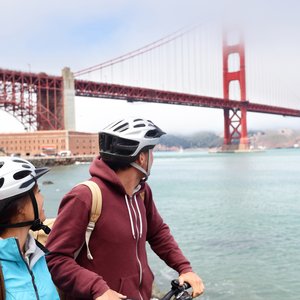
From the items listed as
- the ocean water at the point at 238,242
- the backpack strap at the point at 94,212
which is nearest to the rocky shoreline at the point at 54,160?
the ocean water at the point at 238,242

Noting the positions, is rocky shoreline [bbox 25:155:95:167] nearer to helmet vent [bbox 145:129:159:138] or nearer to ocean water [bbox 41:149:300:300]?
ocean water [bbox 41:149:300:300]

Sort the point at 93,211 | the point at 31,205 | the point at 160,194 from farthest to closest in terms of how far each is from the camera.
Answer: the point at 160,194 → the point at 93,211 → the point at 31,205

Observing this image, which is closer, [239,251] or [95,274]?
[95,274]

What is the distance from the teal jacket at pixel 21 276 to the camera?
136cm

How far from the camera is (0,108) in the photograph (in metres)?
57.8

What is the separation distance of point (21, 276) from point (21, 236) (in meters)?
0.17

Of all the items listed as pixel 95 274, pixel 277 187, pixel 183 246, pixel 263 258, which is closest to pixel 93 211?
pixel 95 274

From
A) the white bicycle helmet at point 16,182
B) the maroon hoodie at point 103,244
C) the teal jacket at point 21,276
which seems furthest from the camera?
the maroon hoodie at point 103,244

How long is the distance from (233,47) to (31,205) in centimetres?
8293

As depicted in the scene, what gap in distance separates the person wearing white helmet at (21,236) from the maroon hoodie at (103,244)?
0.11m

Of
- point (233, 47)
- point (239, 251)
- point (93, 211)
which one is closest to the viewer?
point (93, 211)

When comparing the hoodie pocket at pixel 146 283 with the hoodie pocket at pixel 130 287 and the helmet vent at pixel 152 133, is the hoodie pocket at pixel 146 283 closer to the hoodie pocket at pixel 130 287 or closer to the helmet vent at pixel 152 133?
the hoodie pocket at pixel 130 287

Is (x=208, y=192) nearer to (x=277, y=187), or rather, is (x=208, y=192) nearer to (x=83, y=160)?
(x=277, y=187)

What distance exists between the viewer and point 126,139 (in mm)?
1725
